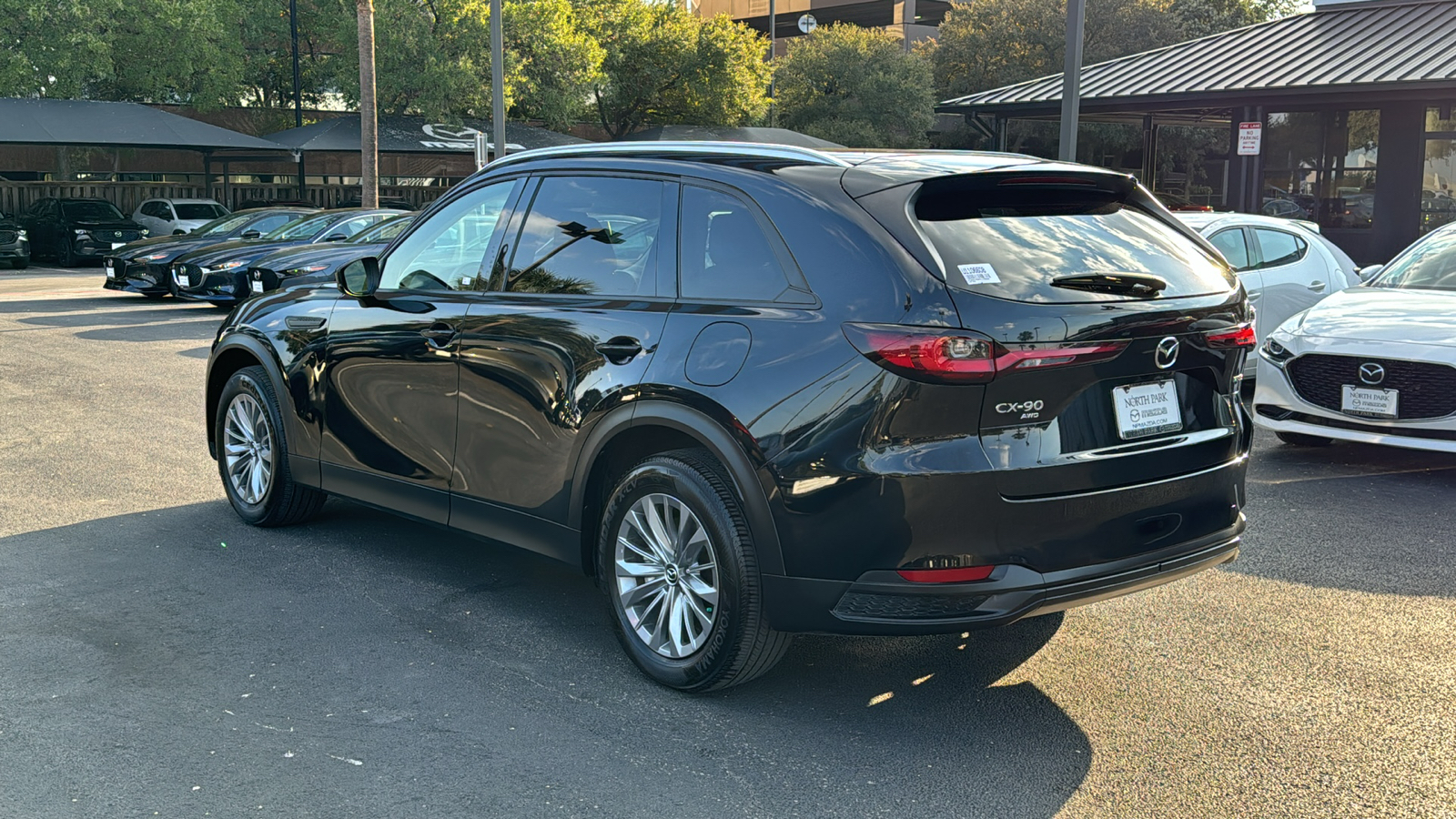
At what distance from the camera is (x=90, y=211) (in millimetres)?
29953

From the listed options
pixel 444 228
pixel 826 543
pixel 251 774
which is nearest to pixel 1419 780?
pixel 826 543

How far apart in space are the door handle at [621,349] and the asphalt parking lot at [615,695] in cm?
110

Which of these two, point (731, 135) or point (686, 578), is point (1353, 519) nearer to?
point (686, 578)

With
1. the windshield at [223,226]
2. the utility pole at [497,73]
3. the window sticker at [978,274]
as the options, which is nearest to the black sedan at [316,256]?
the windshield at [223,226]

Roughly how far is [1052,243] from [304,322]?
11.7ft

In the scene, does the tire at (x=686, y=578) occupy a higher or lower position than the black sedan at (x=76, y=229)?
lower

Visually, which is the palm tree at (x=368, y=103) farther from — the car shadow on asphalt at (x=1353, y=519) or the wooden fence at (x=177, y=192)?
the car shadow on asphalt at (x=1353, y=519)

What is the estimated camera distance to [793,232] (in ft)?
13.2

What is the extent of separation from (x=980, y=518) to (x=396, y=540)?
11.1 ft

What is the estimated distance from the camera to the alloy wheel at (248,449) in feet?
20.6

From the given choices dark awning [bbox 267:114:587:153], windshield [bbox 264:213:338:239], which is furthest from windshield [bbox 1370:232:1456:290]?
dark awning [bbox 267:114:587:153]

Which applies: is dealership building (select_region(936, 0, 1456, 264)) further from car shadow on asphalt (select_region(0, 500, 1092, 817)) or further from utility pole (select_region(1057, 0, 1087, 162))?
car shadow on asphalt (select_region(0, 500, 1092, 817))

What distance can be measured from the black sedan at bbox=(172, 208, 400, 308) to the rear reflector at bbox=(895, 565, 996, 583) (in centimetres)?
1548

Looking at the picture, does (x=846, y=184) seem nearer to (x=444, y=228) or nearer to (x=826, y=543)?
(x=826, y=543)
